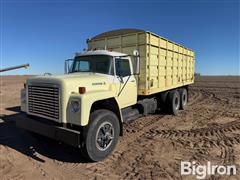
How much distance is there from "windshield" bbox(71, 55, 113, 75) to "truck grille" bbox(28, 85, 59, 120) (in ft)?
5.32

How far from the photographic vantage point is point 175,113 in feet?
31.4

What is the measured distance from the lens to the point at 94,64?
5.95 m

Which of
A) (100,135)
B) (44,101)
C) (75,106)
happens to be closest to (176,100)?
(100,135)

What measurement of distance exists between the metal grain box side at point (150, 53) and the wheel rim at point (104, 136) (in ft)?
7.94

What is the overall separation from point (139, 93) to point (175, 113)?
11.3 ft

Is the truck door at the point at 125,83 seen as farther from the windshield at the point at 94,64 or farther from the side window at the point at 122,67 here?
the windshield at the point at 94,64

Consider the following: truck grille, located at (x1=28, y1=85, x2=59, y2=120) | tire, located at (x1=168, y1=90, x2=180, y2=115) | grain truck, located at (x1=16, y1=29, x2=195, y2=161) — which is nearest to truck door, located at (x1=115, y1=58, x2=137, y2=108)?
grain truck, located at (x1=16, y1=29, x2=195, y2=161)

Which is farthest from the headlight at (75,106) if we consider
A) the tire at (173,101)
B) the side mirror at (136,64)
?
the tire at (173,101)

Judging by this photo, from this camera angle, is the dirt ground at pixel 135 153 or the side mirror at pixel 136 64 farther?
the side mirror at pixel 136 64

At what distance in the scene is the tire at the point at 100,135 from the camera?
4.38 meters

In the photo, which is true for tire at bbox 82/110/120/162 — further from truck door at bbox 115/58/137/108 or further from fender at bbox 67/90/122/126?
truck door at bbox 115/58/137/108

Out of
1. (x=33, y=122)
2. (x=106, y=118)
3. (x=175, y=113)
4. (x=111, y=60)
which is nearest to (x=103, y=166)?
(x=106, y=118)

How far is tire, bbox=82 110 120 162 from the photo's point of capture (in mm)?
4379

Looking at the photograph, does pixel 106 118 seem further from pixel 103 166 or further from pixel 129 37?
pixel 129 37
